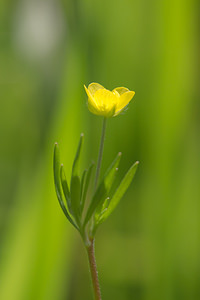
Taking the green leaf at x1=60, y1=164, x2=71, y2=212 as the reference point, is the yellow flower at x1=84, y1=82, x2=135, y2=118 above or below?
above

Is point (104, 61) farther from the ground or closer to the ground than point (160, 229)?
farther from the ground

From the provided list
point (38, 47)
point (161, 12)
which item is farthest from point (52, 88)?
point (161, 12)

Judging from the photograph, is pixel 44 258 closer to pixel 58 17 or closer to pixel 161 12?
pixel 161 12

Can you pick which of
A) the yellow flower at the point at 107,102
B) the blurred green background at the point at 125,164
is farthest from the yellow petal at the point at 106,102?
the blurred green background at the point at 125,164

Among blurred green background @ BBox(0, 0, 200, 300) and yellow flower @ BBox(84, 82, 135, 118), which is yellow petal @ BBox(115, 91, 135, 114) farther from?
blurred green background @ BBox(0, 0, 200, 300)

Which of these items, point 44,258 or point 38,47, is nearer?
point 44,258

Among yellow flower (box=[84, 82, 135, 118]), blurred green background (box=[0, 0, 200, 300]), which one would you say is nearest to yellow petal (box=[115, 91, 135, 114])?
yellow flower (box=[84, 82, 135, 118])

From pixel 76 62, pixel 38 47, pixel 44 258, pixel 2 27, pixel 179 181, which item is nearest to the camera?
pixel 44 258

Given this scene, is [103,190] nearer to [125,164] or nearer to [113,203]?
[113,203]
